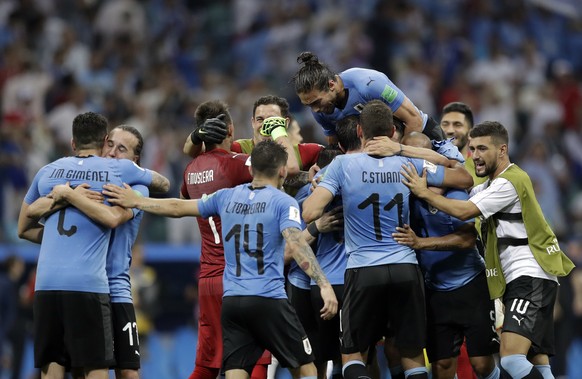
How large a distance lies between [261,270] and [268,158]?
3.06 feet

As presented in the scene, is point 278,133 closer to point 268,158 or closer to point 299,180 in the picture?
point 299,180

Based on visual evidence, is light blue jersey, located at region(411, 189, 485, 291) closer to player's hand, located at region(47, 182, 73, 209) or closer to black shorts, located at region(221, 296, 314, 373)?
black shorts, located at region(221, 296, 314, 373)

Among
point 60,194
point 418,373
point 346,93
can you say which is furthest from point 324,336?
point 60,194

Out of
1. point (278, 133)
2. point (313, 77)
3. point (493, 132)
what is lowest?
point (493, 132)

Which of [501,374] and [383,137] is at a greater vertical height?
[383,137]

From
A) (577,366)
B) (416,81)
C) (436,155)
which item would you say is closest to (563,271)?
(436,155)

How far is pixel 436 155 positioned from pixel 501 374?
2.52 metres

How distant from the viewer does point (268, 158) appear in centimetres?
858

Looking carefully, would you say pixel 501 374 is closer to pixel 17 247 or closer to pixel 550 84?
A: pixel 17 247

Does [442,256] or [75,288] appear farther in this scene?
[442,256]

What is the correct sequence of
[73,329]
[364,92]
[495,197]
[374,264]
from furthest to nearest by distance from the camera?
[364,92] → [495,197] → [374,264] → [73,329]

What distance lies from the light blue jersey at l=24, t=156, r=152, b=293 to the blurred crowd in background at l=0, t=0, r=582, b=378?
8079 mm

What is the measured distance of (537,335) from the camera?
9.00 metres

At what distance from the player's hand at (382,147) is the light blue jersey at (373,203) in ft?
0.16
